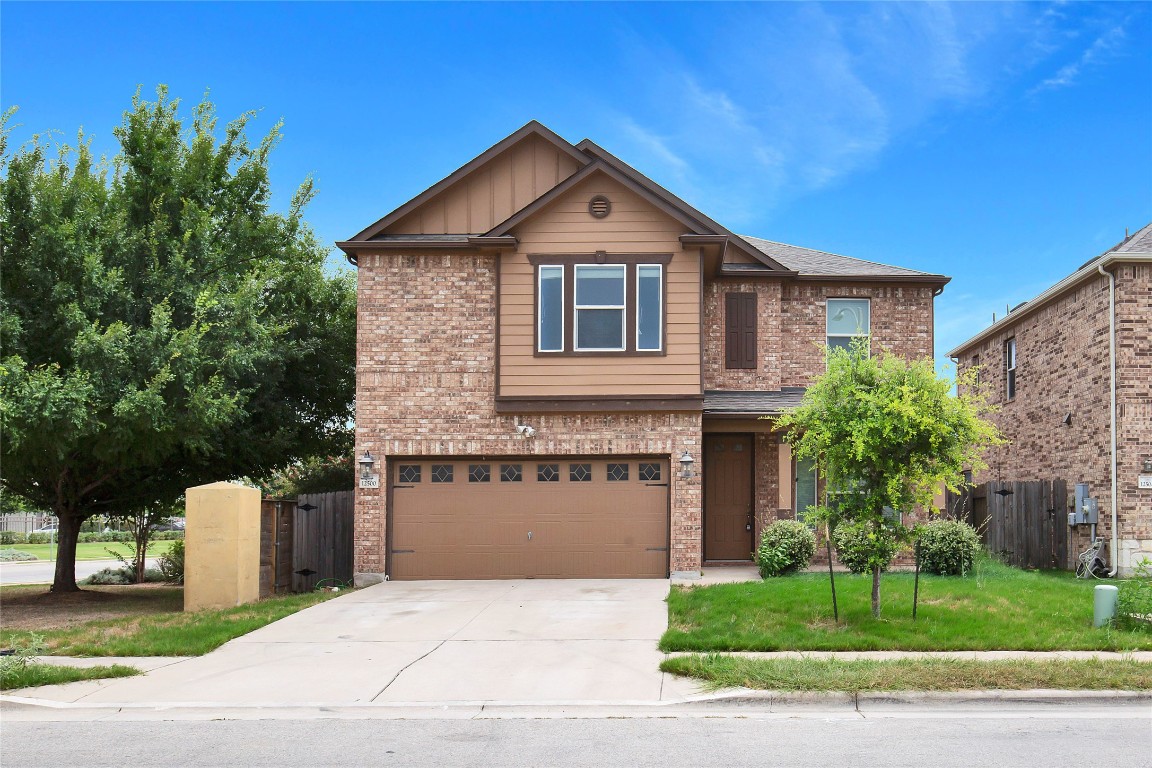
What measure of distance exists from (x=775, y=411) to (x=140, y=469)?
11.9 metres

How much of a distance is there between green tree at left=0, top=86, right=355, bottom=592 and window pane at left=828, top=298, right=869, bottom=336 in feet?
32.9

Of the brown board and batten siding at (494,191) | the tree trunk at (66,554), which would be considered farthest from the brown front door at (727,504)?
the tree trunk at (66,554)

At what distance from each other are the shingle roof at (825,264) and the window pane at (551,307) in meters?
3.73

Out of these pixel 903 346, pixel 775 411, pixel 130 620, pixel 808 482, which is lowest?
pixel 130 620

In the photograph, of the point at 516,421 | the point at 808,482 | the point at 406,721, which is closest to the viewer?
the point at 406,721

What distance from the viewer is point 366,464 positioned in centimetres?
1775

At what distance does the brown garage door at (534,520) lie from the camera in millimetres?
17703

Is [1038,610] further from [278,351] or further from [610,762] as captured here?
[278,351]

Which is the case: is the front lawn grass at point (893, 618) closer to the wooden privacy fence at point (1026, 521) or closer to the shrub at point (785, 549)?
the shrub at point (785, 549)

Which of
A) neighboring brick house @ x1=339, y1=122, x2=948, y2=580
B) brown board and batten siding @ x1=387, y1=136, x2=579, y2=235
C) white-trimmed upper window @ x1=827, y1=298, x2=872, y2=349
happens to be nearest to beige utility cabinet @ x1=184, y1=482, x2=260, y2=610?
neighboring brick house @ x1=339, y1=122, x2=948, y2=580

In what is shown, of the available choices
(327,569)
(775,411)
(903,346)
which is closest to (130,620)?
(327,569)

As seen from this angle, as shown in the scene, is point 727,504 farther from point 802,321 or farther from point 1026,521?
point 1026,521

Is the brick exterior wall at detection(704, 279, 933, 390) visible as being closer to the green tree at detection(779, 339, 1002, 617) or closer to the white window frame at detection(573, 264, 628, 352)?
the white window frame at detection(573, 264, 628, 352)

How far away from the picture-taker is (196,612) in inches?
577
